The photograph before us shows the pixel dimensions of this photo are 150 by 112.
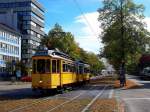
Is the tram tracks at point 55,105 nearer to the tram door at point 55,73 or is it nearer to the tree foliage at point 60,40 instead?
the tram door at point 55,73

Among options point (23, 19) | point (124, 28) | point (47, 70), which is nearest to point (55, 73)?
point (47, 70)

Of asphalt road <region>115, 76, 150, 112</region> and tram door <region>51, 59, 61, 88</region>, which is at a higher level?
tram door <region>51, 59, 61, 88</region>

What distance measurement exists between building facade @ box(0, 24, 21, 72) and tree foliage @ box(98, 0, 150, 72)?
140 feet

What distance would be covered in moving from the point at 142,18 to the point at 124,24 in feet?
8.78

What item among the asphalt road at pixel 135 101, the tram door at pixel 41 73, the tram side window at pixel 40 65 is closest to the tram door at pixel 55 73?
the tram door at pixel 41 73

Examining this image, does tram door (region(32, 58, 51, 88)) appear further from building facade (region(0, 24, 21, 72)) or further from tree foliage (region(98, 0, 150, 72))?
building facade (region(0, 24, 21, 72))

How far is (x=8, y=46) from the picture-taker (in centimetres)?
10469

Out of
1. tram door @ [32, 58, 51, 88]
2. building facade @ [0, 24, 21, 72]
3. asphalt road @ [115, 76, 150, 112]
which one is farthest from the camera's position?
building facade @ [0, 24, 21, 72]

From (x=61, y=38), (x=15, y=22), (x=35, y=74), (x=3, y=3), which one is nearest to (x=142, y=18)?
(x=35, y=74)

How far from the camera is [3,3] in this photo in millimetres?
131875

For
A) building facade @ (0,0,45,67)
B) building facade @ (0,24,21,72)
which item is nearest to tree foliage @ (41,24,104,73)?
building facade @ (0,24,21,72)

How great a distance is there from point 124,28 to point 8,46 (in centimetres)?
5001

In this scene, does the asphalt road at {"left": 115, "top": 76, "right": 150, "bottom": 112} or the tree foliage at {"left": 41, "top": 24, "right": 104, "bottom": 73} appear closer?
the asphalt road at {"left": 115, "top": 76, "right": 150, "bottom": 112}

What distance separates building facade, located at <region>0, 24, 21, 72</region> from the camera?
330 ft
